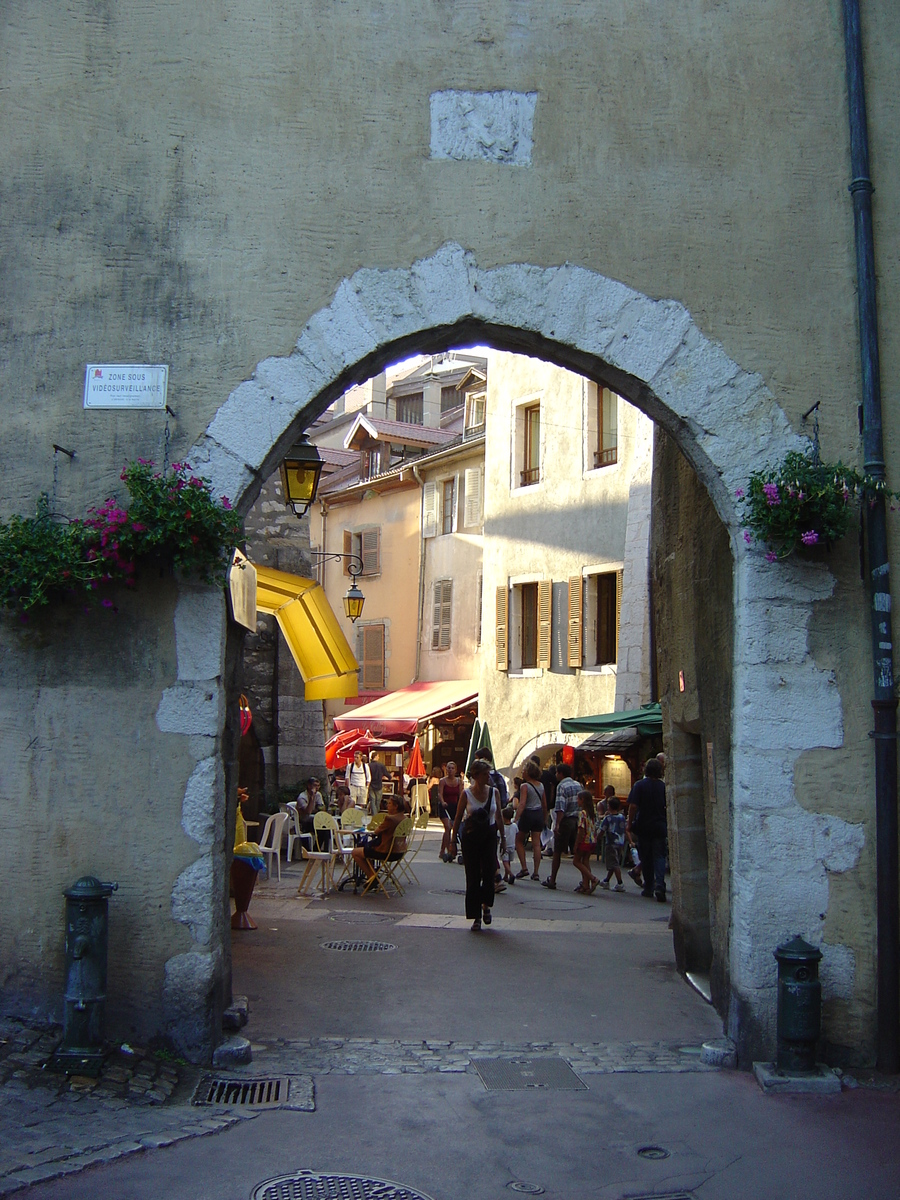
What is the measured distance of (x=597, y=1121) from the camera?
4.61 metres

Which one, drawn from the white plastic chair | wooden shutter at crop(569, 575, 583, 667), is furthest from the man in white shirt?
the white plastic chair

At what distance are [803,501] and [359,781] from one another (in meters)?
17.9

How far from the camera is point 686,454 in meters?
5.87

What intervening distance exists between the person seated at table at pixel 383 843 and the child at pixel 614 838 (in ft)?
10.0

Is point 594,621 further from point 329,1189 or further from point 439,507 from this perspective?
point 329,1189

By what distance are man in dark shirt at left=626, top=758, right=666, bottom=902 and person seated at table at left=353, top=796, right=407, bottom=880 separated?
259 cm

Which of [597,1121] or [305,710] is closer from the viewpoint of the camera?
[597,1121]

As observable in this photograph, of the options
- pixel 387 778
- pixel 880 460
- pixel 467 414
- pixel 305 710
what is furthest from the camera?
pixel 467 414

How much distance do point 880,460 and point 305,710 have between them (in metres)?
9.98

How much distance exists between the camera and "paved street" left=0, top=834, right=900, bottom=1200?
156 inches

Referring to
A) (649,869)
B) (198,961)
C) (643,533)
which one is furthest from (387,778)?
(198,961)

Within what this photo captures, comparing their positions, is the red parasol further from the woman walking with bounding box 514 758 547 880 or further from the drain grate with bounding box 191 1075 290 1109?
the drain grate with bounding box 191 1075 290 1109

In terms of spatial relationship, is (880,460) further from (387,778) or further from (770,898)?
(387,778)

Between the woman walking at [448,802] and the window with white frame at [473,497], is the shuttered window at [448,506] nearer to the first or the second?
the window with white frame at [473,497]
